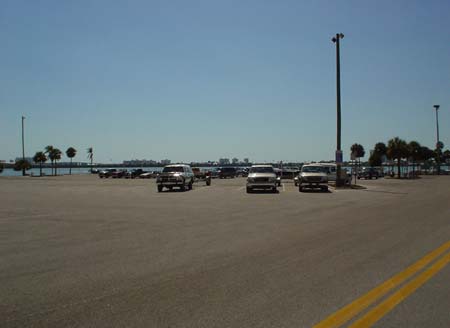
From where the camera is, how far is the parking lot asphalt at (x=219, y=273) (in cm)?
489

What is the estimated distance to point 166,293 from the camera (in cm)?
569

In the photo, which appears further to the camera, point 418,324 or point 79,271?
point 79,271

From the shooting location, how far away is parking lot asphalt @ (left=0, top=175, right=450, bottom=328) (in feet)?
16.0

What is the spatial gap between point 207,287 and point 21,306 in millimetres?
2371

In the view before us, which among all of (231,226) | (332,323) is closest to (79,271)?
(332,323)

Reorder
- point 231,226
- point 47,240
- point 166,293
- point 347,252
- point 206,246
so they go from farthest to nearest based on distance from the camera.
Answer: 1. point 231,226
2. point 47,240
3. point 206,246
4. point 347,252
5. point 166,293

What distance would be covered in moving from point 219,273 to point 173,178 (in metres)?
24.5

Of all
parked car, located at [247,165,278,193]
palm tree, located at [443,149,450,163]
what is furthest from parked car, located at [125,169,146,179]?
palm tree, located at [443,149,450,163]

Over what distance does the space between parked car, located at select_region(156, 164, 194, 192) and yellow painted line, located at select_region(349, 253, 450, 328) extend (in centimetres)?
2470

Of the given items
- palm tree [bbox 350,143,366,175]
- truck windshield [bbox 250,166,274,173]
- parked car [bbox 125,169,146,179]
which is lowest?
parked car [bbox 125,169,146,179]

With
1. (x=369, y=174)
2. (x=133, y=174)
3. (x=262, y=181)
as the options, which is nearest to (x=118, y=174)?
(x=133, y=174)

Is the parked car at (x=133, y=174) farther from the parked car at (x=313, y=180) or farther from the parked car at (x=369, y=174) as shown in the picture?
the parked car at (x=313, y=180)

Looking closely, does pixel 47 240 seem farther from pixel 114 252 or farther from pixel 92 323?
pixel 92 323

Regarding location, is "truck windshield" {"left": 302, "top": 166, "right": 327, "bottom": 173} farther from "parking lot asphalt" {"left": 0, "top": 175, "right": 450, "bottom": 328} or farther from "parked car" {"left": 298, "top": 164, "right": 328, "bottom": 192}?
"parking lot asphalt" {"left": 0, "top": 175, "right": 450, "bottom": 328}
